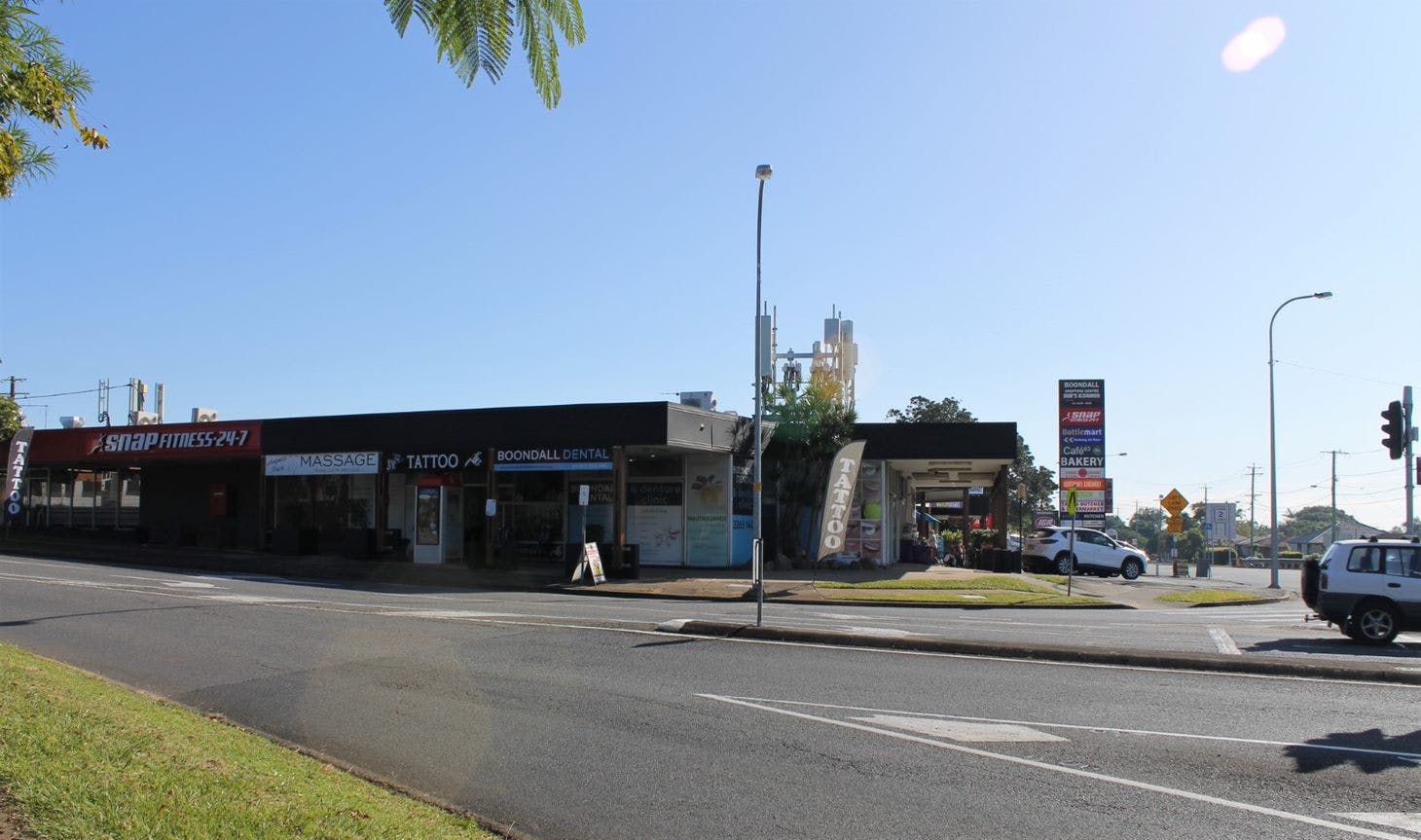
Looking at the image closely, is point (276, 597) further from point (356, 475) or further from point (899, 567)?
point (899, 567)

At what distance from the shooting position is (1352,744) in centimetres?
812

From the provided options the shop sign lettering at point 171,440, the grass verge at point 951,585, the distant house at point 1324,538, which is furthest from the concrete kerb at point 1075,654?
the distant house at point 1324,538

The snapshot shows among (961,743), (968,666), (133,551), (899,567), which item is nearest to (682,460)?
(899,567)

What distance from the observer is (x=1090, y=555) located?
37.6 metres

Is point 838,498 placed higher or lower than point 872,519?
higher

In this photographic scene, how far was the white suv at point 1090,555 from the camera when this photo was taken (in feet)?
122

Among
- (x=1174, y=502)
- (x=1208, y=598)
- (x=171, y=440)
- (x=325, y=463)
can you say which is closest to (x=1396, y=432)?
(x=1208, y=598)

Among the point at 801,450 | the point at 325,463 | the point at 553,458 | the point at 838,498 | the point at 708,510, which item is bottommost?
the point at 708,510

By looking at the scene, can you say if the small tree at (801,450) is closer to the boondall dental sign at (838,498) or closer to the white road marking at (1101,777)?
the boondall dental sign at (838,498)

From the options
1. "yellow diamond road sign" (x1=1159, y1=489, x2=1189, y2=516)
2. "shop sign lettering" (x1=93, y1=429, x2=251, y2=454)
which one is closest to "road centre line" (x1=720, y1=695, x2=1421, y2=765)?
"shop sign lettering" (x1=93, y1=429, x2=251, y2=454)

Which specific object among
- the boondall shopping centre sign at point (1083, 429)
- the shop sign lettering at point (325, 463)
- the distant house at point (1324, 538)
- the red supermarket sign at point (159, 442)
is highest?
the boondall shopping centre sign at point (1083, 429)

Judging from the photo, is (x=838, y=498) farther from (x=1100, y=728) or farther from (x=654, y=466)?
(x=1100, y=728)

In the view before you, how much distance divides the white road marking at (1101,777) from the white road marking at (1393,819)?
194 millimetres

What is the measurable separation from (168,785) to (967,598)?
20747 mm
